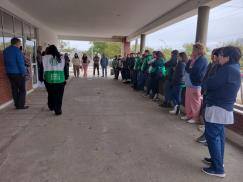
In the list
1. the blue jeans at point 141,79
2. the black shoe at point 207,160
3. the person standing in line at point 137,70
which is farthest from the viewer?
the person standing in line at point 137,70

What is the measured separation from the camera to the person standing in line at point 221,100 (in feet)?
8.55

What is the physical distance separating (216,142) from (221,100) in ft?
1.77

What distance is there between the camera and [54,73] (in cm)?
512

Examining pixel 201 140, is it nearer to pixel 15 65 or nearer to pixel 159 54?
pixel 159 54

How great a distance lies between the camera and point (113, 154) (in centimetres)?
336

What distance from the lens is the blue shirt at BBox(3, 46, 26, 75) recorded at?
5457 mm

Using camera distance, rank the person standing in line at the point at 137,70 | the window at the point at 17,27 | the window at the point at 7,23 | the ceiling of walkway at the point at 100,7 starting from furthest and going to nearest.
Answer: the person standing in line at the point at 137,70
the window at the point at 17,27
the ceiling of walkway at the point at 100,7
the window at the point at 7,23

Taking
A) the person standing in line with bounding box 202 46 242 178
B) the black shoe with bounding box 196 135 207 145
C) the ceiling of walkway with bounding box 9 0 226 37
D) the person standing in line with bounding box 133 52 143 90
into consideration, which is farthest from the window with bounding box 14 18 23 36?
the person standing in line with bounding box 202 46 242 178

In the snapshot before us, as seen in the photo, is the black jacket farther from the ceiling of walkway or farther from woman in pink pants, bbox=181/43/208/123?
the ceiling of walkway

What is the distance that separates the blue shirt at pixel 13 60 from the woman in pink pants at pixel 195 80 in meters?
4.02

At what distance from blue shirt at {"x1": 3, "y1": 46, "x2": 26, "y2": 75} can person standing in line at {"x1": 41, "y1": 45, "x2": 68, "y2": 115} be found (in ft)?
2.75

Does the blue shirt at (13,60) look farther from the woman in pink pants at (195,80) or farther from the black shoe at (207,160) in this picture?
the black shoe at (207,160)

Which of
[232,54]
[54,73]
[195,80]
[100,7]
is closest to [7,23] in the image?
[100,7]

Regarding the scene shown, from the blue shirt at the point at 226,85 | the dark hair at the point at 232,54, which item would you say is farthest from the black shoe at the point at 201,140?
the dark hair at the point at 232,54
